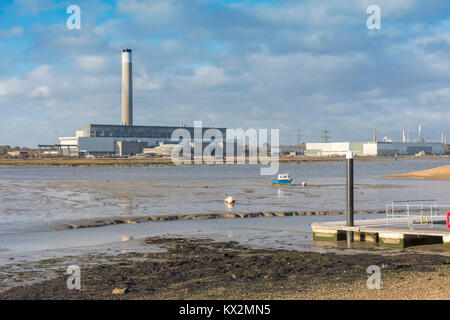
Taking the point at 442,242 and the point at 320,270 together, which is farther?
the point at 442,242

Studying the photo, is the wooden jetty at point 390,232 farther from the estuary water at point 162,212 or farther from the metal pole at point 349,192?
the estuary water at point 162,212

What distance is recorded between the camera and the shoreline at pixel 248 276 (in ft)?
50.9

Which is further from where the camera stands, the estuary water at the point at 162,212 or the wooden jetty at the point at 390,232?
the estuary water at the point at 162,212

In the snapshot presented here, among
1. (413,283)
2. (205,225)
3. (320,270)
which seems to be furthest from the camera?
(205,225)

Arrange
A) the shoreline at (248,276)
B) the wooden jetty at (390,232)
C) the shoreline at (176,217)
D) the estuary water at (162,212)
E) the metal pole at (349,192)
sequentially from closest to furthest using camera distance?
the shoreline at (248,276), the wooden jetty at (390,232), the metal pole at (349,192), the estuary water at (162,212), the shoreline at (176,217)

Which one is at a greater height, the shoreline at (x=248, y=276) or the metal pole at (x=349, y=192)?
the metal pole at (x=349, y=192)

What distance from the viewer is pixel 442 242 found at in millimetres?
25125

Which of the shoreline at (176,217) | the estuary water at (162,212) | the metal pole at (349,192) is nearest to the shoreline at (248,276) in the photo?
the metal pole at (349,192)

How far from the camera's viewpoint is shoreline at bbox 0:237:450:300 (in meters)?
15.5

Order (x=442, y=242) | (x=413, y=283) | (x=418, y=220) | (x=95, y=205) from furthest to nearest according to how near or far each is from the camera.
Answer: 1. (x=95, y=205)
2. (x=418, y=220)
3. (x=442, y=242)
4. (x=413, y=283)
